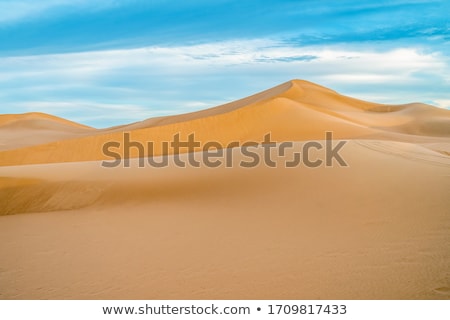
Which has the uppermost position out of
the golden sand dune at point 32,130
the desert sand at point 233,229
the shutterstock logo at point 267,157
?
the golden sand dune at point 32,130

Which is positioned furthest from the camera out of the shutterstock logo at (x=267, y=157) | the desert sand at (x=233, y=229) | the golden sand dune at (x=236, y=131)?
the golden sand dune at (x=236, y=131)

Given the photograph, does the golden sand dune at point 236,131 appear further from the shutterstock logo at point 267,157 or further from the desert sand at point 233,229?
the desert sand at point 233,229

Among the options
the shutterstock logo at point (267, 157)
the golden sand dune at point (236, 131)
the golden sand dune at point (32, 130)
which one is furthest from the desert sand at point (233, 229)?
the golden sand dune at point (32, 130)

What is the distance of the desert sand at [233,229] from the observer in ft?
16.8

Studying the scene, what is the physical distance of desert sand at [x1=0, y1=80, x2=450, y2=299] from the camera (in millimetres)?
5129

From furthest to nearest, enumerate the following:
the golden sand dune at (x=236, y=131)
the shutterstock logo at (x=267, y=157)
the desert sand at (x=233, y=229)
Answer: the golden sand dune at (x=236, y=131)
the shutterstock logo at (x=267, y=157)
the desert sand at (x=233, y=229)

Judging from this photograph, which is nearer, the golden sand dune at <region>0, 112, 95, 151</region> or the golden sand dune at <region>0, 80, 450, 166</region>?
the golden sand dune at <region>0, 80, 450, 166</region>

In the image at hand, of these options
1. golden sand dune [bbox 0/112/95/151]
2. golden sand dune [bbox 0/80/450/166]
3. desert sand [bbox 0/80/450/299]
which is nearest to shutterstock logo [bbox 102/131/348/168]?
desert sand [bbox 0/80/450/299]

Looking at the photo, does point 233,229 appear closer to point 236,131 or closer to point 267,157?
point 267,157

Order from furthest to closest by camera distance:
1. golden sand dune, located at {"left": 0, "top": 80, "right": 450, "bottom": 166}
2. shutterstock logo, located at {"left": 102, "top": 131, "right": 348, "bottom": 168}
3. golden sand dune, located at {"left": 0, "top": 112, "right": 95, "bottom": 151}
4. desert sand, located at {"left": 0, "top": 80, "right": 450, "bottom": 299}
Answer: golden sand dune, located at {"left": 0, "top": 112, "right": 95, "bottom": 151} < golden sand dune, located at {"left": 0, "top": 80, "right": 450, "bottom": 166} < shutterstock logo, located at {"left": 102, "top": 131, "right": 348, "bottom": 168} < desert sand, located at {"left": 0, "top": 80, "right": 450, "bottom": 299}

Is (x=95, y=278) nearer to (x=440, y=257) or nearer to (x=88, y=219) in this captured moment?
(x=88, y=219)

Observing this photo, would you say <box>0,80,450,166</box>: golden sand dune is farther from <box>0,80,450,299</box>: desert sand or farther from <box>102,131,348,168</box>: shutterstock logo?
<box>0,80,450,299</box>: desert sand

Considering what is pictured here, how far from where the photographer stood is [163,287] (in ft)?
16.8

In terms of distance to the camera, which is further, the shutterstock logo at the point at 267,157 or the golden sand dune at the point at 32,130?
the golden sand dune at the point at 32,130
